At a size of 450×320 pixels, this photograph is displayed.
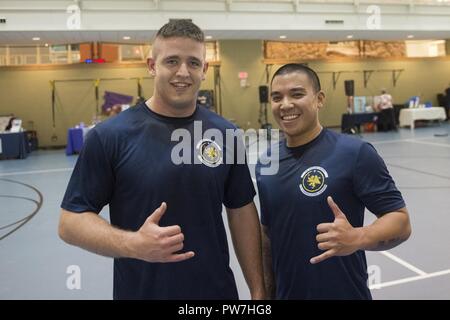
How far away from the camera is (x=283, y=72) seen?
6.22 ft

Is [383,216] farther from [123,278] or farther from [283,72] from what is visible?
[123,278]

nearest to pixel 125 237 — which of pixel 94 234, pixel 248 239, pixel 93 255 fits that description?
pixel 94 234

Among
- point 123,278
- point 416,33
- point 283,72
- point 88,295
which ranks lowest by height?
point 88,295

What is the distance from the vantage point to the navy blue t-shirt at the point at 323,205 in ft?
5.62

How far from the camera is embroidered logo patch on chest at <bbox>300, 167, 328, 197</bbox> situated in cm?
174

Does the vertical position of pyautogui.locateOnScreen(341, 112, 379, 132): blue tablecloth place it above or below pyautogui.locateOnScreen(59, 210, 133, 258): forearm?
above

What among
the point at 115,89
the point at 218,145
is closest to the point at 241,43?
the point at 115,89

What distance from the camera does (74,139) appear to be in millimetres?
13008

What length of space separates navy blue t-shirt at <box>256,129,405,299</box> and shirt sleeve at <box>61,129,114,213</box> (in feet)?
2.39

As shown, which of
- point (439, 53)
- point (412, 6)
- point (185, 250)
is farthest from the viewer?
point (439, 53)

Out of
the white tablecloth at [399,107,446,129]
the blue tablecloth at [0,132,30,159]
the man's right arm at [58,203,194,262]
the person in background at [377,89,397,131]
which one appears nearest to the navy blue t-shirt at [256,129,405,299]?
the man's right arm at [58,203,194,262]

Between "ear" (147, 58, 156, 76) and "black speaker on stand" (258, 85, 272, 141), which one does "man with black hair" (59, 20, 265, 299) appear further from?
"black speaker on stand" (258, 85, 272, 141)

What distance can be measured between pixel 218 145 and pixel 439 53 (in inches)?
873

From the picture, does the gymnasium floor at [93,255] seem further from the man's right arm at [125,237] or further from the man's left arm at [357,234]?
the man's right arm at [125,237]
